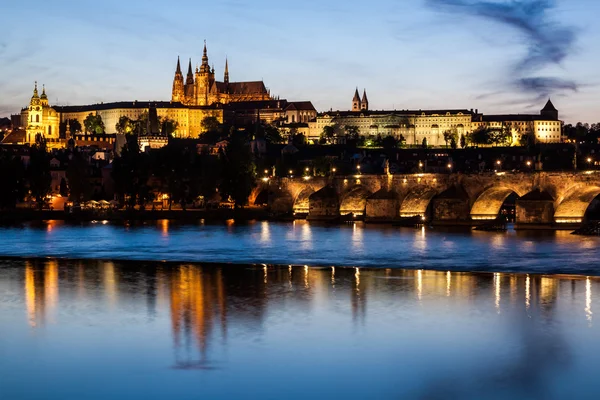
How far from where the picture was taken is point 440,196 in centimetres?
6844

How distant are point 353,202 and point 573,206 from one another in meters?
21.8

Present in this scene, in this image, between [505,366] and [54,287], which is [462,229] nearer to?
[54,287]

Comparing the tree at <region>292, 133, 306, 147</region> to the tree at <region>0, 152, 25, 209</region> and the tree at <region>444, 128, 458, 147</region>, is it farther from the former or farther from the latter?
the tree at <region>0, 152, 25, 209</region>

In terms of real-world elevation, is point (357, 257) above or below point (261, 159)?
below

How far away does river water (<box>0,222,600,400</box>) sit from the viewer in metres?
22.1

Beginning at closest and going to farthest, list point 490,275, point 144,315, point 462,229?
point 144,315 → point 490,275 → point 462,229

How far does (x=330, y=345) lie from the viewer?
25781mm

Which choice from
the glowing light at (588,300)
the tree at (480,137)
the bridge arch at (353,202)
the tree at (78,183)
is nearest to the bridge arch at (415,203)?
the bridge arch at (353,202)

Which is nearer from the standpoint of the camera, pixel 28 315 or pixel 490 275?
pixel 28 315

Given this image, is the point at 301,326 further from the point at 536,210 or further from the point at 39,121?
the point at 39,121

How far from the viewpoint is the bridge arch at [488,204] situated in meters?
68.1

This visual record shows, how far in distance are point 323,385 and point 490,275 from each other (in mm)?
18789

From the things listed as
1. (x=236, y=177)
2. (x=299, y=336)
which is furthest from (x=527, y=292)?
(x=236, y=177)

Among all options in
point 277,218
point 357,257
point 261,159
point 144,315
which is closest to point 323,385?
point 144,315
